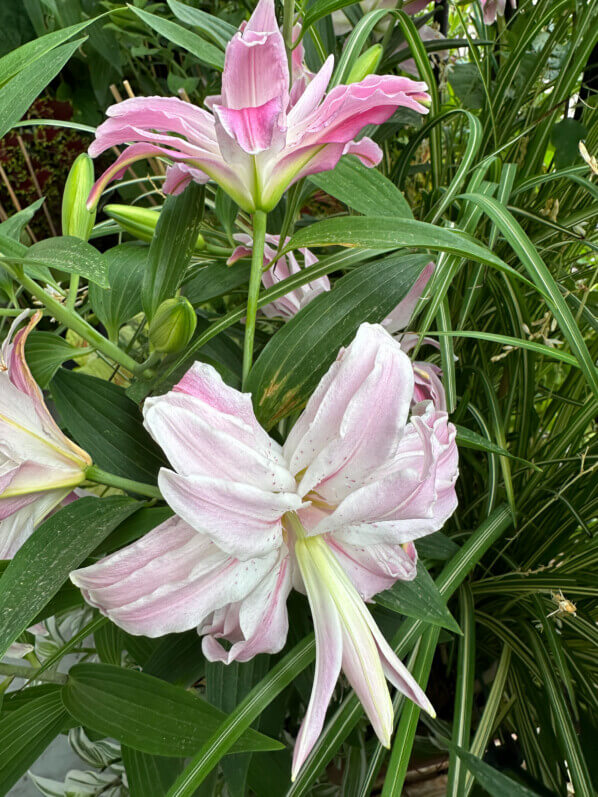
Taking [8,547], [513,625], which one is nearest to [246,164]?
[8,547]

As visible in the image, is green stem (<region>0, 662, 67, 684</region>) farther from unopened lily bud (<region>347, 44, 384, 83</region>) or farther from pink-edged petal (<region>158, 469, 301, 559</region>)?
unopened lily bud (<region>347, 44, 384, 83</region>)

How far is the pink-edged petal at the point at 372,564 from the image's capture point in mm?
273

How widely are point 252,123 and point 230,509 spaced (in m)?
0.15

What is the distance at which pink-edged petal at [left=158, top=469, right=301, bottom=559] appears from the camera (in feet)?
0.70

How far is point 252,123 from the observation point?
0.27 m

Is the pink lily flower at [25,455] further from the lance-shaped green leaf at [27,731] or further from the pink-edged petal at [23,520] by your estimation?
the lance-shaped green leaf at [27,731]

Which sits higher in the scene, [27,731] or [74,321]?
[74,321]

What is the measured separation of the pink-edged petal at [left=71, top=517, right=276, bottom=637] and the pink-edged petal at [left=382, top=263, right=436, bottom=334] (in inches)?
7.9

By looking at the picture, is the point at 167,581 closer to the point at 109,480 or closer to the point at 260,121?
the point at 109,480

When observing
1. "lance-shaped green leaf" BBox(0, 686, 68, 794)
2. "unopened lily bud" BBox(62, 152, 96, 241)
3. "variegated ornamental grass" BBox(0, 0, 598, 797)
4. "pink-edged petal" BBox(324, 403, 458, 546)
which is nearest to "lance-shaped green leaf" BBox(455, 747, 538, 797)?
"variegated ornamental grass" BBox(0, 0, 598, 797)

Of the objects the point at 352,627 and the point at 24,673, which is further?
the point at 24,673

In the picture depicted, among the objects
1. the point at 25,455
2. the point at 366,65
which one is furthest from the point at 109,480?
the point at 366,65

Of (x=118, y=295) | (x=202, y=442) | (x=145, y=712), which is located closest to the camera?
(x=202, y=442)

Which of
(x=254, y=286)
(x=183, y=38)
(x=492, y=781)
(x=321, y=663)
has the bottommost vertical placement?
(x=492, y=781)
